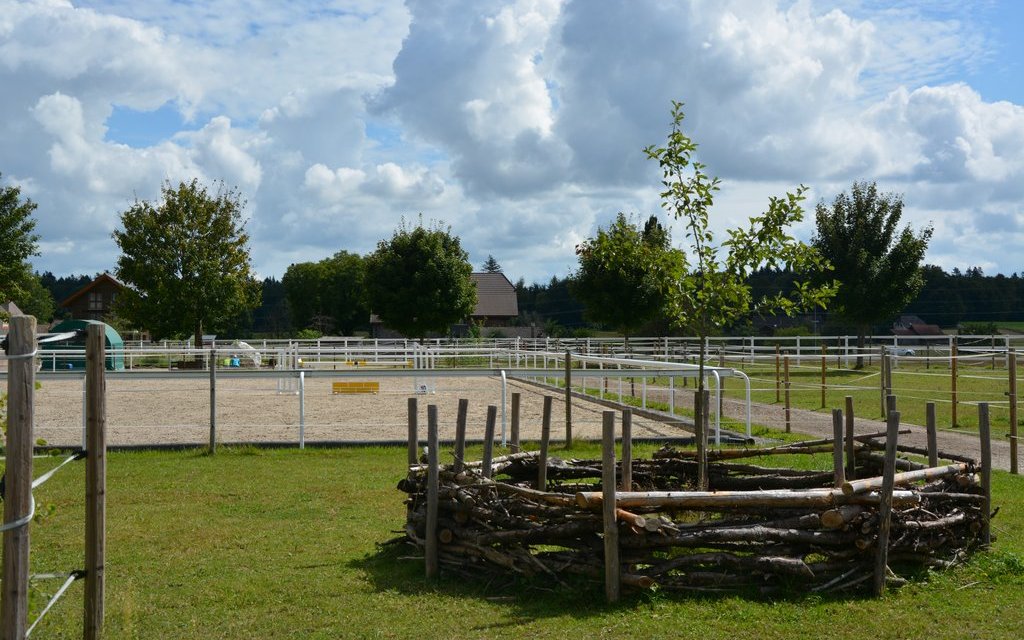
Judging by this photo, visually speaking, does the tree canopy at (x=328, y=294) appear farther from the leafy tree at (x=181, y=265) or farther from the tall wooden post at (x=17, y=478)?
the tall wooden post at (x=17, y=478)

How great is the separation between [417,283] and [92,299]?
53525mm

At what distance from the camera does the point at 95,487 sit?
5398 millimetres

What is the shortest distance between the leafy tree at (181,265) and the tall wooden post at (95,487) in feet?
120

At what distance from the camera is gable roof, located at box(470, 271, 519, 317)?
85500mm

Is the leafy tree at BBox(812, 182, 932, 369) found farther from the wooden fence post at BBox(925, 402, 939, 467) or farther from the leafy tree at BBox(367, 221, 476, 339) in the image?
the wooden fence post at BBox(925, 402, 939, 467)

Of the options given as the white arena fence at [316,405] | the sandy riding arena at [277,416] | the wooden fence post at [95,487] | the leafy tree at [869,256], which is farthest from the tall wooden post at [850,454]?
the leafy tree at [869,256]

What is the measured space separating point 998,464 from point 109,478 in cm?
1116

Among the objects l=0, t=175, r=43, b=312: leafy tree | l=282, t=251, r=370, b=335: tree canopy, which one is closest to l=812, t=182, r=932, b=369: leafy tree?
l=0, t=175, r=43, b=312: leafy tree

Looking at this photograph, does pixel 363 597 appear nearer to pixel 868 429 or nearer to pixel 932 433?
pixel 932 433

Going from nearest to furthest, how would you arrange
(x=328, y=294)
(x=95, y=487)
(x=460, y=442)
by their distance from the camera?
(x=95, y=487)
(x=460, y=442)
(x=328, y=294)

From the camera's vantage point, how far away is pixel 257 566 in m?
7.41

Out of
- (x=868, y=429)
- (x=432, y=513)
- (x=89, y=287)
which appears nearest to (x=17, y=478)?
(x=432, y=513)

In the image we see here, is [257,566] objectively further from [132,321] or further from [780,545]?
[132,321]

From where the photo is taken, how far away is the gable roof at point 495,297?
85.5 metres
